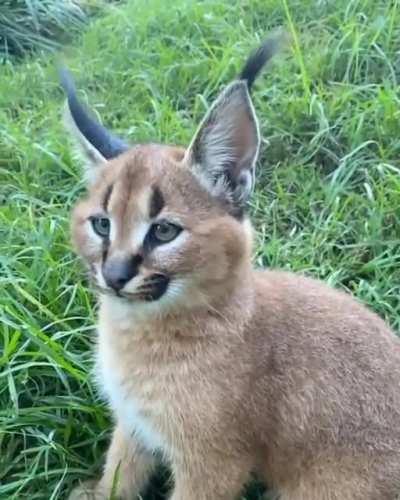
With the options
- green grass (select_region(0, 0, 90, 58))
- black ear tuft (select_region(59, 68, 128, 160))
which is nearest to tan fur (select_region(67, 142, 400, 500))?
black ear tuft (select_region(59, 68, 128, 160))

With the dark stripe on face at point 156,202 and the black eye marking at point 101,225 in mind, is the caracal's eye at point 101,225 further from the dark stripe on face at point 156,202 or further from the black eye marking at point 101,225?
the dark stripe on face at point 156,202

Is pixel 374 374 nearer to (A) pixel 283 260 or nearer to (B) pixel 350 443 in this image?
(B) pixel 350 443

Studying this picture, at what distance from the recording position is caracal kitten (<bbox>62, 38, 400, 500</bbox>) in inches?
116

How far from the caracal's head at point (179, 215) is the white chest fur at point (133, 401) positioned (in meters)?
0.26

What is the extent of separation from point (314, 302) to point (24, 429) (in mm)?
1001

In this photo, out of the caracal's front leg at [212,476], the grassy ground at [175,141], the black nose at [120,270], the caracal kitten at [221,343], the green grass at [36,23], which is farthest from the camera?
the green grass at [36,23]

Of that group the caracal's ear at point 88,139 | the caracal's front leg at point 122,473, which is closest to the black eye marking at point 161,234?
the caracal's ear at point 88,139

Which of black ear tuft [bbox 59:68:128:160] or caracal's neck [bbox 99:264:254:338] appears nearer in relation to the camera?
caracal's neck [bbox 99:264:254:338]

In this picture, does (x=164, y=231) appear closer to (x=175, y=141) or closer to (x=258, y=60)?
(x=258, y=60)

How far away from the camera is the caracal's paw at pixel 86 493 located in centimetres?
346

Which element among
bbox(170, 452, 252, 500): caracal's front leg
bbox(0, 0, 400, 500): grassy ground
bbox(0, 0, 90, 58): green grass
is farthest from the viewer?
bbox(0, 0, 90, 58): green grass

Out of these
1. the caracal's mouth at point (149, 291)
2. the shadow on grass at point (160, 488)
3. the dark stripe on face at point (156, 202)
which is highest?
the dark stripe on face at point (156, 202)

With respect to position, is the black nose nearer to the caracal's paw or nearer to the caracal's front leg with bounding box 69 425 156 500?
the caracal's front leg with bounding box 69 425 156 500

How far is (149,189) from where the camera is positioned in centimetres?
294
